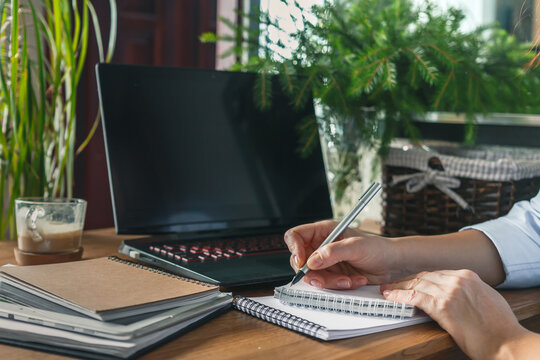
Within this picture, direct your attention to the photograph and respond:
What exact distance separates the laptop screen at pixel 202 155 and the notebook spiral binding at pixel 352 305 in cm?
38

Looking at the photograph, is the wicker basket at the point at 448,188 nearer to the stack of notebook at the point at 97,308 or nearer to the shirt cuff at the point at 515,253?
the shirt cuff at the point at 515,253

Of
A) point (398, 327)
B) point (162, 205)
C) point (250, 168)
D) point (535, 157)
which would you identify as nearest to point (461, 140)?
point (535, 157)

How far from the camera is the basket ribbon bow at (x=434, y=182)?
1165mm

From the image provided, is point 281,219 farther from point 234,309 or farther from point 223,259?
point 234,309

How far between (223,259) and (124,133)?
276 millimetres

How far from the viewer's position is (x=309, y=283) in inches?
30.2

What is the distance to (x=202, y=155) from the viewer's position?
1073 mm

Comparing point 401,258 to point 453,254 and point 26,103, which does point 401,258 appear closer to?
point 453,254

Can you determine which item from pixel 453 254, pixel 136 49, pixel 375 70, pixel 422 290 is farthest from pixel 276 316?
pixel 136 49

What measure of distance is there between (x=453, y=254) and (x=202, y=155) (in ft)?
1.48

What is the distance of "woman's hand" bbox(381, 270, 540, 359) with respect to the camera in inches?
25.3

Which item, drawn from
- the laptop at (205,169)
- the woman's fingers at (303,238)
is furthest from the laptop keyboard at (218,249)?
the woman's fingers at (303,238)

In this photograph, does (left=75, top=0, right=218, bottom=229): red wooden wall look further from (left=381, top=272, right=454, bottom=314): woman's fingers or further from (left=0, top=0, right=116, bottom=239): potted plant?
(left=381, top=272, right=454, bottom=314): woman's fingers

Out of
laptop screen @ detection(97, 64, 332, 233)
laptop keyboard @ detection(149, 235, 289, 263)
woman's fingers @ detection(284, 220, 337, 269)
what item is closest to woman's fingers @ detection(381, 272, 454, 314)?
woman's fingers @ detection(284, 220, 337, 269)
